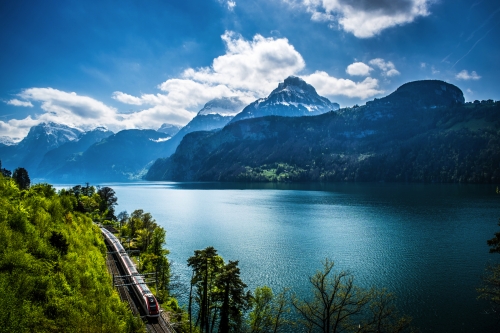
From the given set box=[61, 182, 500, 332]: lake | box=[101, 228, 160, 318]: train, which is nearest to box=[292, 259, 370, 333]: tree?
box=[61, 182, 500, 332]: lake

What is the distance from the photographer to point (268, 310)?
44875 millimetres

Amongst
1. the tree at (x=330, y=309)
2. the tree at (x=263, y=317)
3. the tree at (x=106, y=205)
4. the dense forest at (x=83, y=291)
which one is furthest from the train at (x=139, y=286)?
the tree at (x=106, y=205)

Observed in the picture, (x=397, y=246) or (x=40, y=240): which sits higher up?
(x=40, y=240)

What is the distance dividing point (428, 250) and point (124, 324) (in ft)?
250

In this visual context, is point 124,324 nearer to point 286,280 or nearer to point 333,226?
point 286,280

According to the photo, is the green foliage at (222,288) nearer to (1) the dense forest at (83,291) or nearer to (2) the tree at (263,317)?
(1) the dense forest at (83,291)

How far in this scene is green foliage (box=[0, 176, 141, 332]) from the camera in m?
23.8

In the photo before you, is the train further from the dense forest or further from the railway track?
the dense forest

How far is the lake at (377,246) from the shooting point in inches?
2008

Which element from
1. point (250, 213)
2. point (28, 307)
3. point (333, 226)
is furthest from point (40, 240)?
point (250, 213)

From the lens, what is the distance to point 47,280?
2853cm

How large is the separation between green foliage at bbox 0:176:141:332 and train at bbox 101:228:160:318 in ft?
26.3

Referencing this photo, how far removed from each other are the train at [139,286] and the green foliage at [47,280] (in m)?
8.03

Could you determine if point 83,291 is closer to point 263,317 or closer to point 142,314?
point 142,314
